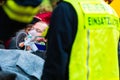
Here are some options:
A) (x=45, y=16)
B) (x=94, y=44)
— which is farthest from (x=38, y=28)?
(x=94, y=44)

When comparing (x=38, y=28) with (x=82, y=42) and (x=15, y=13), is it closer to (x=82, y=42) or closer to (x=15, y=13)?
(x=82, y=42)

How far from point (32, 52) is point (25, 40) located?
0.62ft

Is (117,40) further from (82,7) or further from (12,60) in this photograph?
(12,60)

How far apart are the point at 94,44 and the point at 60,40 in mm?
191

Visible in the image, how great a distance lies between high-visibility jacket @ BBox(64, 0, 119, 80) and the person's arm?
0.03m

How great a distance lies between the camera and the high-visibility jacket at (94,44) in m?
2.00

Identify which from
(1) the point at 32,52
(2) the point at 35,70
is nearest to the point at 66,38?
(2) the point at 35,70

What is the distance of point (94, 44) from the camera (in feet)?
6.71

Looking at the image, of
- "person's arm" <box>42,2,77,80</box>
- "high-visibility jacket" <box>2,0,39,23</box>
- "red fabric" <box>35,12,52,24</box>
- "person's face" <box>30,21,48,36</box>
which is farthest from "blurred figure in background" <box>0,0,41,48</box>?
"red fabric" <box>35,12,52,24</box>

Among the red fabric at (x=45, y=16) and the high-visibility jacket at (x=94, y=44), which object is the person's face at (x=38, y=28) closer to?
the red fabric at (x=45, y=16)

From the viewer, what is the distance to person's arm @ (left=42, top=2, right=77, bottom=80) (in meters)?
1.94

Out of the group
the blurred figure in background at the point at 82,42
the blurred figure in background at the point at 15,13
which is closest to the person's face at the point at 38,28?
the blurred figure in background at the point at 82,42

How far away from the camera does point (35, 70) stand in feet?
8.74

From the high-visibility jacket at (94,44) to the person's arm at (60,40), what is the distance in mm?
32
